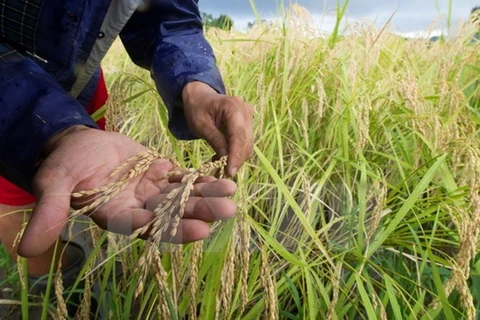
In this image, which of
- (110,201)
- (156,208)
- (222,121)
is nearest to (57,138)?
(110,201)

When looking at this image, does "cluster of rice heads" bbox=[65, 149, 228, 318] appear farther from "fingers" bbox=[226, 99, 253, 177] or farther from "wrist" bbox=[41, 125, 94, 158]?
"wrist" bbox=[41, 125, 94, 158]

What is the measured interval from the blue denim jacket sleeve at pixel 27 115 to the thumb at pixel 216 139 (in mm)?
249

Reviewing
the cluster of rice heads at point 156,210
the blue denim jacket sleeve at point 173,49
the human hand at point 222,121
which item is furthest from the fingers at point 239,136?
the blue denim jacket sleeve at point 173,49

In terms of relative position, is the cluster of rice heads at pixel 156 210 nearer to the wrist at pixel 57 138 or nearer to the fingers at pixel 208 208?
the fingers at pixel 208 208

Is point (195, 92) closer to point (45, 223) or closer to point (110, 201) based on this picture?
point (110, 201)

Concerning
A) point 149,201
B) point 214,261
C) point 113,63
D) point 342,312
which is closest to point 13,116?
point 149,201

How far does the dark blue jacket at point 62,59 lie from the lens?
1.00 meters

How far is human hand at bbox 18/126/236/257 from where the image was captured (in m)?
0.72

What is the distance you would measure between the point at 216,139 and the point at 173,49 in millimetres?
395

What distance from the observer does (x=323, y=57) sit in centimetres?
182

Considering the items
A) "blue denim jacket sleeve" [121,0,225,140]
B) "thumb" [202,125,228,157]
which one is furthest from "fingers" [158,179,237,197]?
"blue denim jacket sleeve" [121,0,225,140]

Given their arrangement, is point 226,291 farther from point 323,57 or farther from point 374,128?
point 323,57

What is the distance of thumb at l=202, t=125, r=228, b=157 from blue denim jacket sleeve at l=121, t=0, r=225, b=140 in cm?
18

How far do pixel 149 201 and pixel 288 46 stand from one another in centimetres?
116
